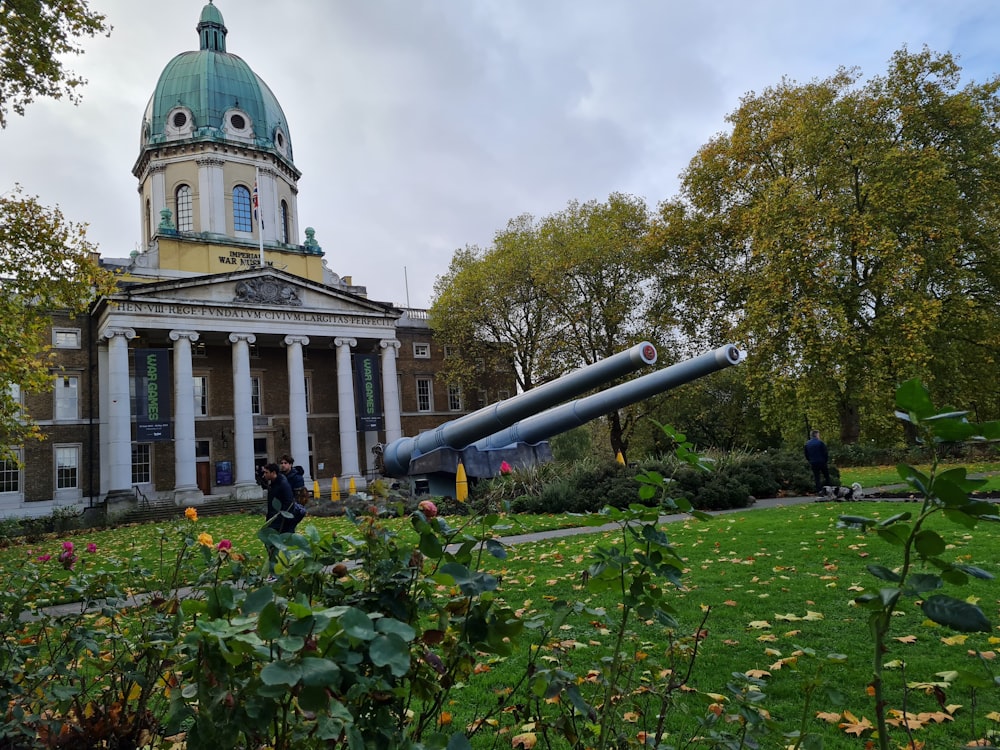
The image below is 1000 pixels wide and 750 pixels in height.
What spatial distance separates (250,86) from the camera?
40.3 m

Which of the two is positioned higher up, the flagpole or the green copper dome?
the green copper dome

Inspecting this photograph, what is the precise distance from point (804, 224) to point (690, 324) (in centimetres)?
892

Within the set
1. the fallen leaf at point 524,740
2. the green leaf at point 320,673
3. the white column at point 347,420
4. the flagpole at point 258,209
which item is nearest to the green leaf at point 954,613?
the green leaf at point 320,673

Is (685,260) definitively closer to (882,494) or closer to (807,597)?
(882,494)

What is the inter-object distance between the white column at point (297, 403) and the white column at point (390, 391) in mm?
4457

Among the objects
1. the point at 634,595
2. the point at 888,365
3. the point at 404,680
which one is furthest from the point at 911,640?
the point at 888,365

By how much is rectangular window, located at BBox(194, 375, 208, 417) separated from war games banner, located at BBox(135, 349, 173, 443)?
5.14 metres

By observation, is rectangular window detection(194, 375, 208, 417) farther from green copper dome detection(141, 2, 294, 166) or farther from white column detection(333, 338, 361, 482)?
green copper dome detection(141, 2, 294, 166)

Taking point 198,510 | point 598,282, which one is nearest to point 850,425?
point 598,282

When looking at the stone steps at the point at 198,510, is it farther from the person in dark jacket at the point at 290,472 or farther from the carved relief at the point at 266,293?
the person in dark jacket at the point at 290,472

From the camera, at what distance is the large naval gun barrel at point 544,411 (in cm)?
1228

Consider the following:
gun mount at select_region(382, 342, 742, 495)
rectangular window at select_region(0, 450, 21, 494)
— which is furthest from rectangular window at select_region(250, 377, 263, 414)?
gun mount at select_region(382, 342, 742, 495)

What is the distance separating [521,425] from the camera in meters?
18.3

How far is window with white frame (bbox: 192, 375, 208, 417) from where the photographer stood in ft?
113
